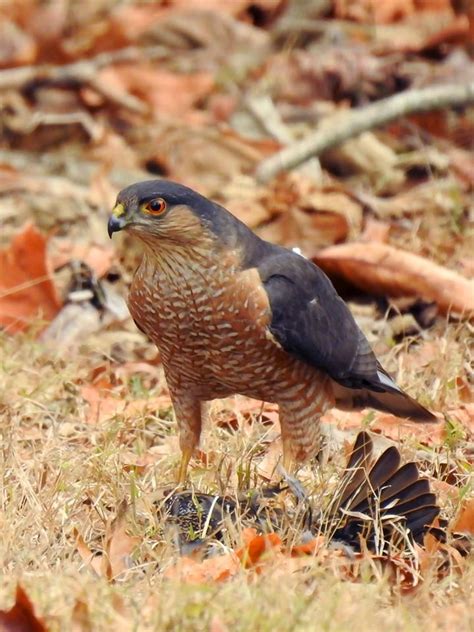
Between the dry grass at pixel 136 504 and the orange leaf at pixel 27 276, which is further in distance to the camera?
the orange leaf at pixel 27 276

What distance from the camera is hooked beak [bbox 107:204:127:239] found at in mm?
4785

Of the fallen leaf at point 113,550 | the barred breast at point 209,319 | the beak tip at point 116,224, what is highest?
the beak tip at point 116,224

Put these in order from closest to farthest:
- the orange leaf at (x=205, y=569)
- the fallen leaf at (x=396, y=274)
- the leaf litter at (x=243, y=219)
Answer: the orange leaf at (x=205, y=569), the leaf litter at (x=243, y=219), the fallen leaf at (x=396, y=274)

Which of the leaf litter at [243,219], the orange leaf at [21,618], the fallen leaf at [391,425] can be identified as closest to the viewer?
the orange leaf at [21,618]

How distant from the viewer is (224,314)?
187 inches

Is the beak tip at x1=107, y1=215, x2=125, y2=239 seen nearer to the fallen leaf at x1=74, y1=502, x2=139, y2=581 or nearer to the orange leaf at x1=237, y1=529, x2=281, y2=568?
the fallen leaf at x1=74, y1=502, x2=139, y2=581

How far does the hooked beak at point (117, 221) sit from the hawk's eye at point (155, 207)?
0.09 metres

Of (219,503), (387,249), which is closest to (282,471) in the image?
(219,503)

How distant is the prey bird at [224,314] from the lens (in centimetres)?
→ 476

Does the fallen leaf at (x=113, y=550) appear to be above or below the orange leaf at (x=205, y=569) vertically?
below

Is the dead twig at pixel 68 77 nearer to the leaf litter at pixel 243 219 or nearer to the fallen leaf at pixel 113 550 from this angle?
the leaf litter at pixel 243 219

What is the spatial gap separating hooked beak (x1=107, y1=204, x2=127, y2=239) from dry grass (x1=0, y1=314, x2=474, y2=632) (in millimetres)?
869

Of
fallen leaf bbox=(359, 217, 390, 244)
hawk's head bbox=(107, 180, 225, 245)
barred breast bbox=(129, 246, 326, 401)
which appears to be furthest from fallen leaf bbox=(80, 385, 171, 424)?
fallen leaf bbox=(359, 217, 390, 244)

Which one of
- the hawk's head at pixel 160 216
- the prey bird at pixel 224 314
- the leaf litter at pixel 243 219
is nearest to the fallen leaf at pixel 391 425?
the leaf litter at pixel 243 219
